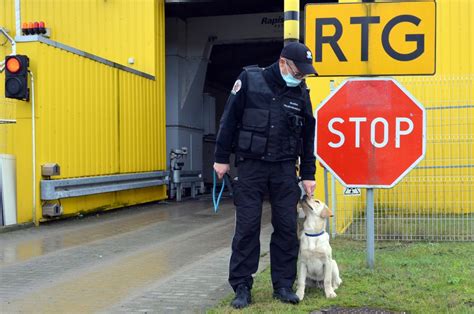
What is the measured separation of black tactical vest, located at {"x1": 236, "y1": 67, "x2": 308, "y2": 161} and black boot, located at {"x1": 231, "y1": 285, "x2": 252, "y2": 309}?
1.06 meters

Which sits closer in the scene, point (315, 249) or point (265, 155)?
point (265, 155)

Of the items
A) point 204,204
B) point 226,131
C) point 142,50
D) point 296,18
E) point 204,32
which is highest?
point 204,32

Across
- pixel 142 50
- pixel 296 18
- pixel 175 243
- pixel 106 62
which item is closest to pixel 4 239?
pixel 175 243

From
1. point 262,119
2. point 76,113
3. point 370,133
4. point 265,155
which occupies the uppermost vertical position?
point 76,113

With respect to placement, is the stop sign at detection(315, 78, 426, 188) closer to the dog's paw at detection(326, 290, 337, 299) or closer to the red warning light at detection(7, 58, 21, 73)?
the dog's paw at detection(326, 290, 337, 299)

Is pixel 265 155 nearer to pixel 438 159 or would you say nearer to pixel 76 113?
pixel 438 159

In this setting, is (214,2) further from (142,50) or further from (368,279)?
(368,279)

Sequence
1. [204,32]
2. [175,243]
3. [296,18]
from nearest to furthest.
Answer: [296,18] → [175,243] → [204,32]

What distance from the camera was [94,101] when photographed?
11.5 m

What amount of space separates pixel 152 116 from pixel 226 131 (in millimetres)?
10073

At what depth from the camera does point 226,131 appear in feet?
14.1

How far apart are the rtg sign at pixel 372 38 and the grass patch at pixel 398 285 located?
1.95 m

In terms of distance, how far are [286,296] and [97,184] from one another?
7.82 meters

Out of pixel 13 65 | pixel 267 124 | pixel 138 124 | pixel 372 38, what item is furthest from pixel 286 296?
pixel 138 124
